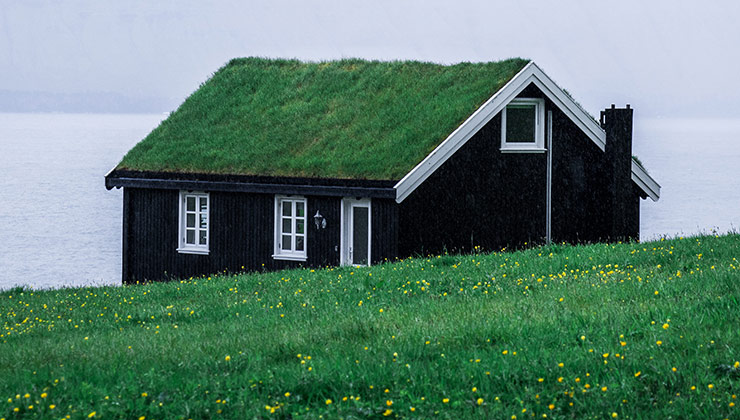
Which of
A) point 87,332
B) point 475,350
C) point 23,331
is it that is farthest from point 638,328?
point 23,331

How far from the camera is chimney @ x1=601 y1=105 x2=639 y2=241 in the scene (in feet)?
89.0

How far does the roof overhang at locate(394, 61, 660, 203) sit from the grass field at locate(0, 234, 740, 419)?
7292 millimetres

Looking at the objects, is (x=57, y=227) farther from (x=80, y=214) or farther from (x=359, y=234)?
(x=359, y=234)

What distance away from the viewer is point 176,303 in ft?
57.1

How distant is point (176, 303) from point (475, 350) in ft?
27.0

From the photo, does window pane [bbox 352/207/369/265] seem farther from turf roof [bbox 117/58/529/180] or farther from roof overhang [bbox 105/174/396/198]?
turf roof [bbox 117/58/529/180]

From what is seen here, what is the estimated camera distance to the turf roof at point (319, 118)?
82.7ft

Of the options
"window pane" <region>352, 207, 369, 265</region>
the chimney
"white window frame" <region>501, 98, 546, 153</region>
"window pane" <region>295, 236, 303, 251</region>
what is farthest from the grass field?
the chimney

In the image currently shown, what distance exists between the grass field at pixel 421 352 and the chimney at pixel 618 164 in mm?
10787

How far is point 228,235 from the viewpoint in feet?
88.6

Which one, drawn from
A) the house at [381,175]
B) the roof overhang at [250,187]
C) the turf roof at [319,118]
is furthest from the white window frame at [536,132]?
the roof overhang at [250,187]

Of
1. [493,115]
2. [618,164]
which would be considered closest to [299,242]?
[493,115]

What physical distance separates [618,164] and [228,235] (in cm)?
1095

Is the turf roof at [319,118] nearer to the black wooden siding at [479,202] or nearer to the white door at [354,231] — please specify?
the white door at [354,231]
